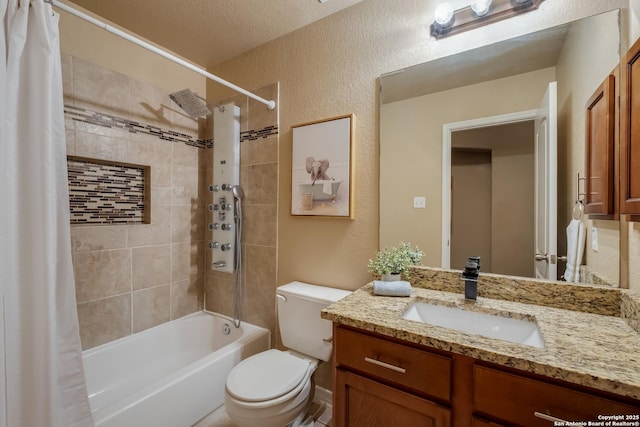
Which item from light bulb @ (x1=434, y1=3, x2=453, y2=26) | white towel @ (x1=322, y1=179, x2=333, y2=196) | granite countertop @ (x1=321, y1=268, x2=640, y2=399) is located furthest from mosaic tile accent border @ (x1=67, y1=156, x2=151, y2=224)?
light bulb @ (x1=434, y1=3, x2=453, y2=26)

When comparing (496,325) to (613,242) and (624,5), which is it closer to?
(613,242)

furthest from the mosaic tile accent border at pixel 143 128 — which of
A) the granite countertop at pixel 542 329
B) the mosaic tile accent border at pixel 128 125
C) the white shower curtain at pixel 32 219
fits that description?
the granite countertop at pixel 542 329

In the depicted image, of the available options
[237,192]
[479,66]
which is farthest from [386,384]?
[237,192]

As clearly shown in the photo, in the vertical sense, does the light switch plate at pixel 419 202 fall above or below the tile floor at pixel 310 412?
above

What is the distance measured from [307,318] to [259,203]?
919 millimetres

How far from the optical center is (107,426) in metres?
1.20

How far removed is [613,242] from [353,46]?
1.58 m

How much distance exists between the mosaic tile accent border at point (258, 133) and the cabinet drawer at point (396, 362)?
1473 mm

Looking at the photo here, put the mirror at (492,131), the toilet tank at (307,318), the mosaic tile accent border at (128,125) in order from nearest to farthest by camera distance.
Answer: the mirror at (492,131) < the toilet tank at (307,318) < the mosaic tile accent border at (128,125)

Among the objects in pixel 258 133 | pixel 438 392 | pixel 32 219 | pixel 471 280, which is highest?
pixel 258 133

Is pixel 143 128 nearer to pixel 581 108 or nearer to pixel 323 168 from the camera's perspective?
pixel 323 168

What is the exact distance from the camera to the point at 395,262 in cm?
139

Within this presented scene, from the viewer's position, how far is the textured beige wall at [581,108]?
107cm

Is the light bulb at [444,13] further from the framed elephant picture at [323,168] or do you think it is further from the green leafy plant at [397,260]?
the green leafy plant at [397,260]
